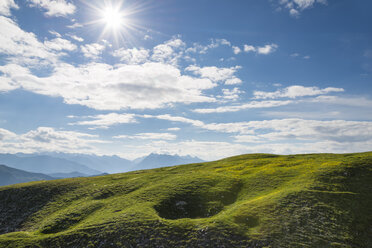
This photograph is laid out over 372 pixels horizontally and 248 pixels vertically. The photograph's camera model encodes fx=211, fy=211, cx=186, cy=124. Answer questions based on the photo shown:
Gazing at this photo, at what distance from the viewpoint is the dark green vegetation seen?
29.3m

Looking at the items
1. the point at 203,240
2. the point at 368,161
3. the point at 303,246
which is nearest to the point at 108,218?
the point at 203,240

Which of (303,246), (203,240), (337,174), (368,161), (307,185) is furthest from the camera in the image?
(368,161)

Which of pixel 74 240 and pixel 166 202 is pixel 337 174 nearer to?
pixel 166 202

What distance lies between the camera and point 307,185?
41.2 m

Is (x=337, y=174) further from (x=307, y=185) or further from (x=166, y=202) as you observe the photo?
(x=166, y=202)

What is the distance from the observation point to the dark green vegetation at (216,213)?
29297 mm

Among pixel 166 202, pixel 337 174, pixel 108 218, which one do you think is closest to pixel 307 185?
pixel 337 174

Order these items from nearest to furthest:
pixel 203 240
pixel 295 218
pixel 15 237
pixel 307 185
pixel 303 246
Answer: pixel 303 246 → pixel 203 240 → pixel 295 218 → pixel 15 237 → pixel 307 185

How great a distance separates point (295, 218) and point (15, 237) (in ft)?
149

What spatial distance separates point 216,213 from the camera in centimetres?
3816

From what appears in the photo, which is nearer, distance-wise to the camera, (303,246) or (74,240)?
(303,246)

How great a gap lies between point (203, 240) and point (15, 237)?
31.6m

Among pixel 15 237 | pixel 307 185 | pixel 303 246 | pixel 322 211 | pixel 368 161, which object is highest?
pixel 368 161

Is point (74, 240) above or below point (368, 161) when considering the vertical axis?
below
